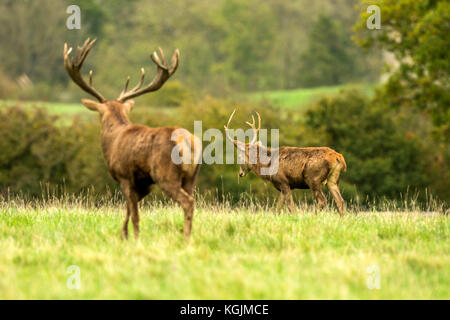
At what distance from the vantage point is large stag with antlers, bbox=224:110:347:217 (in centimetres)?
1191

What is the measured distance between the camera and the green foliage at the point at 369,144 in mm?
32844

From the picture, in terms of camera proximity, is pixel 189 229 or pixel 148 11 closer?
pixel 189 229

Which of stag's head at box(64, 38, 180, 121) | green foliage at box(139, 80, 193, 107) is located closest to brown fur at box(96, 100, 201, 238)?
stag's head at box(64, 38, 180, 121)

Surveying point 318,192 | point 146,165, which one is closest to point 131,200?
point 146,165

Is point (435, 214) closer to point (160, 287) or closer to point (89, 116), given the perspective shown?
point (160, 287)

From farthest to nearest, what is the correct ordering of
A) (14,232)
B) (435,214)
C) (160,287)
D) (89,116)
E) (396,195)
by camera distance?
1. (89,116)
2. (396,195)
3. (435,214)
4. (14,232)
5. (160,287)

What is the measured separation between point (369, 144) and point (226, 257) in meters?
27.9

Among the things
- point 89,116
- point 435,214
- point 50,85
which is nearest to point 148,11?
point 50,85

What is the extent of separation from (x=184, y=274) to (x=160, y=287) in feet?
1.20

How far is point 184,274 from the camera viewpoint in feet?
22.1

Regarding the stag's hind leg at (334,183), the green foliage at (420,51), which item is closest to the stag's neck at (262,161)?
the stag's hind leg at (334,183)

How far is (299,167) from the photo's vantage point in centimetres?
1213

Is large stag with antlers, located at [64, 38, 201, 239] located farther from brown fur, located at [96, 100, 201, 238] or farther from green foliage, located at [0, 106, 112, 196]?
green foliage, located at [0, 106, 112, 196]

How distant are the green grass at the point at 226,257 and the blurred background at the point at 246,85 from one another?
97.3 inches
